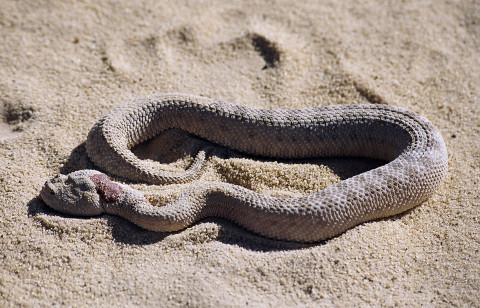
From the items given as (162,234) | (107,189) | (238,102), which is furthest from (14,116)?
(238,102)

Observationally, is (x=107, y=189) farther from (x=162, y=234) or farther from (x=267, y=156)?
(x=267, y=156)

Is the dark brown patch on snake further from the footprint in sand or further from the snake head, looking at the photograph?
the footprint in sand

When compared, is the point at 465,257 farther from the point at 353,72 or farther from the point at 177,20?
the point at 177,20

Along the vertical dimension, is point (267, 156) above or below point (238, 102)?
below

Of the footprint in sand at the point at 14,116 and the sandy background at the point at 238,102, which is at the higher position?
the sandy background at the point at 238,102

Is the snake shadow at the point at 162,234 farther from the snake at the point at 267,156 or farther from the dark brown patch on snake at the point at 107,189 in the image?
the dark brown patch on snake at the point at 107,189

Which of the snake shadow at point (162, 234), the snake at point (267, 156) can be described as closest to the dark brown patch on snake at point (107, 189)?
the snake at point (267, 156)
